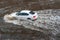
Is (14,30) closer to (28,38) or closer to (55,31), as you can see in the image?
(28,38)

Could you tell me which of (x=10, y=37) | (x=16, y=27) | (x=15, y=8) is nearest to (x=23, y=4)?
(x=15, y=8)

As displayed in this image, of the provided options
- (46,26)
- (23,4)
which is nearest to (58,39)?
(46,26)

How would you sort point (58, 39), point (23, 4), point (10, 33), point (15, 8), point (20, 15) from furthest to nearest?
point (23, 4) → point (15, 8) → point (20, 15) → point (10, 33) → point (58, 39)

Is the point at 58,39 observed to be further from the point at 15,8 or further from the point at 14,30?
the point at 15,8

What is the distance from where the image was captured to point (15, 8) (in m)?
39.6

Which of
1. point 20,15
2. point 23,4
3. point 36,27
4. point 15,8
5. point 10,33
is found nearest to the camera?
point 10,33

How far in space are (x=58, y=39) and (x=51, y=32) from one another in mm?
2327

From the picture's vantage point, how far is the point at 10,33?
2391 cm

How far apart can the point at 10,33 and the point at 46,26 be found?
502cm

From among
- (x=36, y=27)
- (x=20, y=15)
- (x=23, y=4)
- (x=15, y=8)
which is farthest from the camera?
(x=23, y=4)

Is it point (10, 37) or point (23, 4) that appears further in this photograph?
point (23, 4)

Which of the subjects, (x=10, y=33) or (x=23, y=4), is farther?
(x=23, y=4)

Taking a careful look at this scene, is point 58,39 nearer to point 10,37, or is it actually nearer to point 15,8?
point 10,37

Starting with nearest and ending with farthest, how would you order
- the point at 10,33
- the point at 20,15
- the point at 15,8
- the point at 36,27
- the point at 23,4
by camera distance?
the point at 10,33 → the point at 36,27 → the point at 20,15 → the point at 15,8 → the point at 23,4
